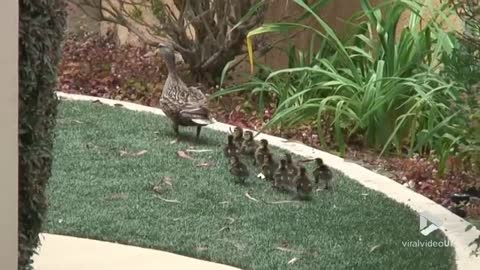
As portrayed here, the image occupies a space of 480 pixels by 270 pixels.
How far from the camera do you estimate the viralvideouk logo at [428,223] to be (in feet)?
18.3

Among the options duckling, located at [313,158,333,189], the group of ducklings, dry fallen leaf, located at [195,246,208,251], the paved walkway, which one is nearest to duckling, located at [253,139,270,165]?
the group of ducklings

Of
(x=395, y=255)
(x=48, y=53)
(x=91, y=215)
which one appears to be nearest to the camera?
(x=48, y=53)

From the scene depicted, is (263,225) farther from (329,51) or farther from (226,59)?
(226,59)

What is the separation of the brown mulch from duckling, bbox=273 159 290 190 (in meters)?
0.88

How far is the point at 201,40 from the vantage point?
32.3 ft

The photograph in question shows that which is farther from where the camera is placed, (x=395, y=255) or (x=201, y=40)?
(x=201, y=40)

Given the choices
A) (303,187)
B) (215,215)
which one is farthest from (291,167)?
(215,215)

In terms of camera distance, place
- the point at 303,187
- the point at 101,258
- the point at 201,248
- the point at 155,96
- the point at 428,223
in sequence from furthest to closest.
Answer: the point at 155,96 < the point at 303,187 < the point at 428,223 < the point at 201,248 < the point at 101,258

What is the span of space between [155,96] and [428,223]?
4164 millimetres

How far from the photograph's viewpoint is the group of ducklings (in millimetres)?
6312

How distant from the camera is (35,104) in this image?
11.9 ft

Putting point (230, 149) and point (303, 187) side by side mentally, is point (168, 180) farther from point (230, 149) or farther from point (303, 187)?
point (303, 187)

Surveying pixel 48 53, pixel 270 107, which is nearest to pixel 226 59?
pixel 270 107

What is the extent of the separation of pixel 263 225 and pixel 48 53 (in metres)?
2.33
